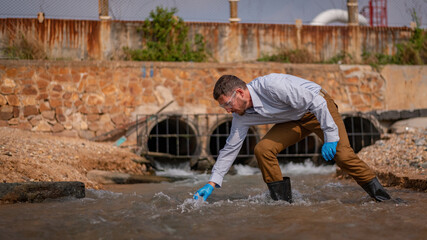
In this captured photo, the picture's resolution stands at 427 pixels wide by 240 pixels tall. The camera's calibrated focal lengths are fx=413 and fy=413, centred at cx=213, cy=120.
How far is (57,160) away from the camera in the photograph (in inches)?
200

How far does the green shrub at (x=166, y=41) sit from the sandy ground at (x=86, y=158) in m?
2.54

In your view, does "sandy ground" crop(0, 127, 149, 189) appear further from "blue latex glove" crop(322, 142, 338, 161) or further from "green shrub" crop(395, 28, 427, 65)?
"green shrub" crop(395, 28, 427, 65)

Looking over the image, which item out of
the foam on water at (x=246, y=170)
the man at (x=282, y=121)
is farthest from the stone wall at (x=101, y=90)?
the man at (x=282, y=121)

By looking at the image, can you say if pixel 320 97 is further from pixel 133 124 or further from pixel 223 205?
pixel 133 124

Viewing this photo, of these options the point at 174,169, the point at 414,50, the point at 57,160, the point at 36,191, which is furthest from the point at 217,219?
the point at 414,50

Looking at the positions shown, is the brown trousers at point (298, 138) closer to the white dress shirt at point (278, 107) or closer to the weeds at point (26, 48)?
the white dress shirt at point (278, 107)

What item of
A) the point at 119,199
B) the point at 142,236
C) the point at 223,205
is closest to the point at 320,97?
the point at 223,205

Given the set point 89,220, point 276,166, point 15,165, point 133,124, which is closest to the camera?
point 89,220

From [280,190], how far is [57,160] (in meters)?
3.11

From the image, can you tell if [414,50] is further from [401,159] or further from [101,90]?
[101,90]

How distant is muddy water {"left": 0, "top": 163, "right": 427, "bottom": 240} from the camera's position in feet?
6.88

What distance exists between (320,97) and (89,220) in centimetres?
173

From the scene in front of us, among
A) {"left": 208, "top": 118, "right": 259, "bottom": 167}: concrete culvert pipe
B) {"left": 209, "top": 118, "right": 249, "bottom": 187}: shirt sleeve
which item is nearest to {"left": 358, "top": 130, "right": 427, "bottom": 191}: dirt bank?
{"left": 209, "top": 118, "right": 249, "bottom": 187}: shirt sleeve

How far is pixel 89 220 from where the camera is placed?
2.46 m
